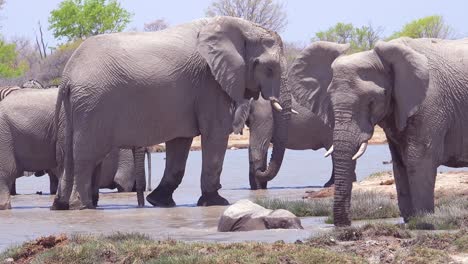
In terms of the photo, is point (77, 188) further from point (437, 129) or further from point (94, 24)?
point (94, 24)

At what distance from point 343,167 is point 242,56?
202 inches

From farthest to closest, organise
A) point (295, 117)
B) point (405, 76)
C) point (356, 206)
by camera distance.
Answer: point (295, 117), point (356, 206), point (405, 76)

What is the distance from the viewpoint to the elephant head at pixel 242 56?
1661 cm

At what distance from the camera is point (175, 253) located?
32.6ft

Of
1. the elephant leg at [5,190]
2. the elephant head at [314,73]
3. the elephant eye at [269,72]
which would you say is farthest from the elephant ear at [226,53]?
the elephant leg at [5,190]

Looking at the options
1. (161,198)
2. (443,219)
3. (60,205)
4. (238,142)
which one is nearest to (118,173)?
(161,198)

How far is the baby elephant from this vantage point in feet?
41.0

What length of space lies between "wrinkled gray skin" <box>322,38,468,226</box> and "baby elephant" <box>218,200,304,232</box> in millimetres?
642

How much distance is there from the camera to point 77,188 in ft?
54.4

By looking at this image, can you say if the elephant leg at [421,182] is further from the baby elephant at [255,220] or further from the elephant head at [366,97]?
the baby elephant at [255,220]

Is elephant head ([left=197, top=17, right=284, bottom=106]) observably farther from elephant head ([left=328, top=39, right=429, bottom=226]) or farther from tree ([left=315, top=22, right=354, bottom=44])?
tree ([left=315, top=22, right=354, bottom=44])

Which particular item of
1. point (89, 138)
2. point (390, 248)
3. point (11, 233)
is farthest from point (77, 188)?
point (390, 248)

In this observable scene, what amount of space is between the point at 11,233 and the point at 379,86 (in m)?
4.13

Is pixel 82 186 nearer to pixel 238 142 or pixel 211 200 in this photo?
pixel 211 200
